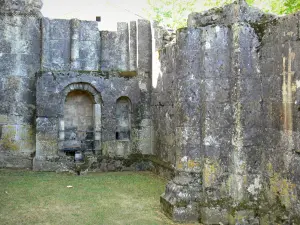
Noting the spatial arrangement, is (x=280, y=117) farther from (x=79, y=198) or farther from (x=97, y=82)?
(x=97, y=82)

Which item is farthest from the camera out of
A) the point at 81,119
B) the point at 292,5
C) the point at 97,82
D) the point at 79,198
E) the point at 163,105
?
the point at 292,5

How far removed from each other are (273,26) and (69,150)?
6.97m

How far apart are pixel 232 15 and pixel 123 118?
5836 mm

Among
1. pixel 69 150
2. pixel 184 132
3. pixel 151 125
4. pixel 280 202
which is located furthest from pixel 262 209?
pixel 69 150

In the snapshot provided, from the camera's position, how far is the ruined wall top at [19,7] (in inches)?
385

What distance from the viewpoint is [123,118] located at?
34.9 feet

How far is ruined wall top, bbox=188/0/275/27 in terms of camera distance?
17.9ft

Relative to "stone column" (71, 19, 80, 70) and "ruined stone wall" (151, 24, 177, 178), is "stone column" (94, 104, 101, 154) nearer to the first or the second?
"stone column" (71, 19, 80, 70)

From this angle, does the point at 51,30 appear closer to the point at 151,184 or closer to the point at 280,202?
the point at 151,184

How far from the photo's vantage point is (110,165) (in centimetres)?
998

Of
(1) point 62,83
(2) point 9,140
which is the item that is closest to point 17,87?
(1) point 62,83

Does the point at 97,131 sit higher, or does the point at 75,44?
the point at 75,44

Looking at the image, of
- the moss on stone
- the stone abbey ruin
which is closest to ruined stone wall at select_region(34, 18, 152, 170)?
the moss on stone

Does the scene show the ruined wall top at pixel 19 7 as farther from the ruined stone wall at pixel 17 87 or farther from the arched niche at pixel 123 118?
the arched niche at pixel 123 118
